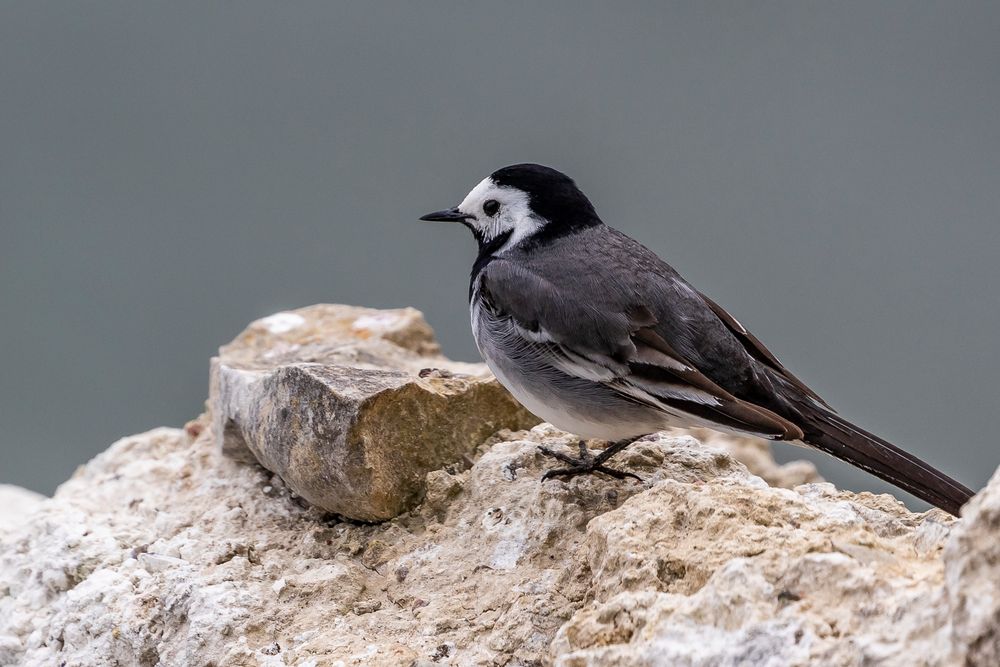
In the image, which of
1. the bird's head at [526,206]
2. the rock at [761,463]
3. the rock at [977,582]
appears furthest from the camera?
the rock at [761,463]

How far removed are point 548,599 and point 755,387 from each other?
1.26 m

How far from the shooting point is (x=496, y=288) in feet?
15.8

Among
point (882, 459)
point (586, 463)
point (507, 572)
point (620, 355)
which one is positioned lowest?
point (507, 572)

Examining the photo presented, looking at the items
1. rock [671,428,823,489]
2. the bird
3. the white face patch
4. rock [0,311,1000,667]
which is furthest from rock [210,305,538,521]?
rock [671,428,823,489]

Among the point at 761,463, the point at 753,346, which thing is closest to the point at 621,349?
the point at 753,346

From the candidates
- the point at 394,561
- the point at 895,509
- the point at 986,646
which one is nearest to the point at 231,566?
the point at 394,561

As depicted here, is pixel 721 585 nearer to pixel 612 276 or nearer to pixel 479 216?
pixel 612 276

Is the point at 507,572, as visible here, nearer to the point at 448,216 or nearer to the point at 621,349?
the point at 621,349

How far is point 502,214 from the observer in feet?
16.8

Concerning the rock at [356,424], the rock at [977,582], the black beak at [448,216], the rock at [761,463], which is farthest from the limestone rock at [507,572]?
the rock at [761,463]

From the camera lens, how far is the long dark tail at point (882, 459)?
12.9 ft

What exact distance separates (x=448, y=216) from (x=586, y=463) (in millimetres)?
1454

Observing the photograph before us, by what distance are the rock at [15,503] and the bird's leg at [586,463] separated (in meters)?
2.89

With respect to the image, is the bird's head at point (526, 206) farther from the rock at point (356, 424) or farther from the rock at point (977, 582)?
the rock at point (977, 582)
